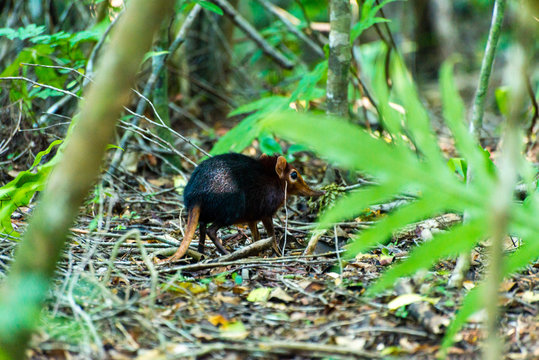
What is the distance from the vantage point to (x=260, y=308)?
10.8 feet

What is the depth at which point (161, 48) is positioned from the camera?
596cm

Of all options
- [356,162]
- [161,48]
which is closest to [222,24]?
[161,48]

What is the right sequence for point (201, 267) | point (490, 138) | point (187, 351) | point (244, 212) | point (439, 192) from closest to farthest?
1. point (439, 192)
2. point (187, 351)
3. point (201, 267)
4. point (244, 212)
5. point (490, 138)

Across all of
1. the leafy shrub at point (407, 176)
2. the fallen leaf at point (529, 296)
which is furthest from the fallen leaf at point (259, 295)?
the fallen leaf at point (529, 296)

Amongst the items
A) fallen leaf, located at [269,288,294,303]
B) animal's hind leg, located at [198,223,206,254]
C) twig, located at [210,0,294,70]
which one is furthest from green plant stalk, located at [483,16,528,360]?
twig, located at [210,0,294,70]

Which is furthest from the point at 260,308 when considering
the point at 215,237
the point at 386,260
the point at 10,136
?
the point at 10,136

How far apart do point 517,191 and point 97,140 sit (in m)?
3.60

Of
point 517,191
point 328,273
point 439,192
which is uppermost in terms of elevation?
point 439,192

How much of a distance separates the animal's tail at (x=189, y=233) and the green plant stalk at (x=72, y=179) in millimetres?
1970

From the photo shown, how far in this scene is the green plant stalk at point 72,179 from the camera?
6.66ft

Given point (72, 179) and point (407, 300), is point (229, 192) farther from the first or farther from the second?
point (72, 179)

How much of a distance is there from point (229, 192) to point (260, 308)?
1.33m

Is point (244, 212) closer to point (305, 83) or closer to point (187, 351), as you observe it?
point (305, 83)

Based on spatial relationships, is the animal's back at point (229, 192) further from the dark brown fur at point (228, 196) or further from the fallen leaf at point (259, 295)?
the fallen leaf at point (259, 295)
